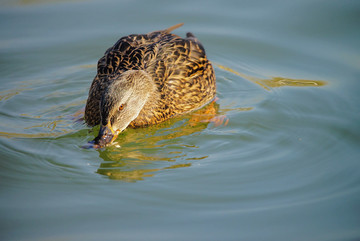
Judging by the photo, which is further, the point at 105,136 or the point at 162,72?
the point at 162,72

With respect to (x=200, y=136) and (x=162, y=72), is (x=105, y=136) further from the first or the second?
(x=162, y=72)

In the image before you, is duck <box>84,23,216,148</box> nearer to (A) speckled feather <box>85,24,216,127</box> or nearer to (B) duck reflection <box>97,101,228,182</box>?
(A) speckled feather <box>85,24,216,127</box>

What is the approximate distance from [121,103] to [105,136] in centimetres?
57

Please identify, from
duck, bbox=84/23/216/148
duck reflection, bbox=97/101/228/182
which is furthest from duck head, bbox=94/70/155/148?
duck reflection, bbox=97/101/228/182

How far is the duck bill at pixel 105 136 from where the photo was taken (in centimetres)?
712

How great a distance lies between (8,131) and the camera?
7.90 metres

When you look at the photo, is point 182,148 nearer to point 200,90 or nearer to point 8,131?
point 200,90

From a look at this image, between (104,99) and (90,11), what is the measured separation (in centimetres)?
530

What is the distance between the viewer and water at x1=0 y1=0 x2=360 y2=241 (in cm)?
604

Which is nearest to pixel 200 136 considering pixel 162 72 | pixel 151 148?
pixel 151 148

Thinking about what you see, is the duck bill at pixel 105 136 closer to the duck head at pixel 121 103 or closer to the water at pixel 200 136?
the duck head at pixel 121 103

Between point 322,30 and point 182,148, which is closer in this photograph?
point 182,148

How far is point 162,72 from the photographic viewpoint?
8.42 meters

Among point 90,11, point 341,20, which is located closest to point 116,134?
point 90,11
